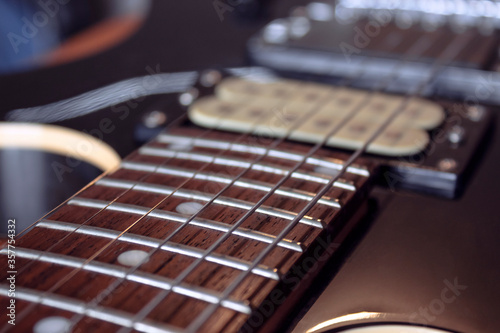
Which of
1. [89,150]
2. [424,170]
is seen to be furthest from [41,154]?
[424,170]

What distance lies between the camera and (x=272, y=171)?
23.7 inches

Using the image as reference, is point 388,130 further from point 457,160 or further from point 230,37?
point 230,37

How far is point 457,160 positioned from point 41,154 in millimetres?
505

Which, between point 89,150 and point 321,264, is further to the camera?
point 89,150

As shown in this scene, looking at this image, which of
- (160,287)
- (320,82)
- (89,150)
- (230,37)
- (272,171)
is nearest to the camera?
(160,287)

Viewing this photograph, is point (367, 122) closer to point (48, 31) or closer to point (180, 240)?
point (180, 240)

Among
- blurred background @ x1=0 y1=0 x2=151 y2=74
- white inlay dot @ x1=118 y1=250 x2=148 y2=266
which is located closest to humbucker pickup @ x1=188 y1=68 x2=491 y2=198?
white inlay dot @ x1=118 y1=250 x2=148 y2=266

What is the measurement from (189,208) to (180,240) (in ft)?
0.17

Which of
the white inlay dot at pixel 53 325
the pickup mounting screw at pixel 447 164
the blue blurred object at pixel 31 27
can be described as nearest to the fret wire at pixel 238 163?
the pickup mounting screw at pixel 447 164

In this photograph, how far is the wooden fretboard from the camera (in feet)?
1.36

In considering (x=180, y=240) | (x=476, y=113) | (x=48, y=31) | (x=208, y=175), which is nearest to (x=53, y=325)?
(x=180, y=240)

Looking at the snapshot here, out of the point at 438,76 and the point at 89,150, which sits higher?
the point at 89,150

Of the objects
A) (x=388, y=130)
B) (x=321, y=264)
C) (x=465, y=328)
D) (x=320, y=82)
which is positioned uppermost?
(x=320, y=82)

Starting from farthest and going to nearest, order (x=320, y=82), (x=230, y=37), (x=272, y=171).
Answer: (x=230, y=37), (x=320, y=82), (x=272, y=171)
